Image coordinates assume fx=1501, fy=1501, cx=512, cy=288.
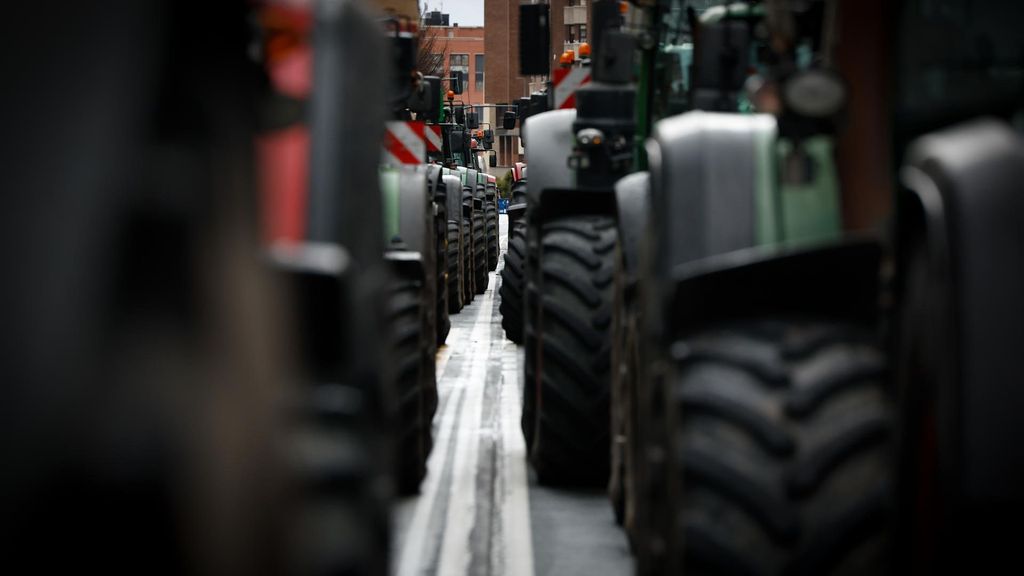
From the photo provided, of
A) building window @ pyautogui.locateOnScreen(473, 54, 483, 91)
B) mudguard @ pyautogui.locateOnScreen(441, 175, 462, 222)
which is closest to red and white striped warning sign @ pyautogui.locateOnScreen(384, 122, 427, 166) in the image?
mudguard @ pyautogui.locateOnScreen(441, 175, 462, 222)

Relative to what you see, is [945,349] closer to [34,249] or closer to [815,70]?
[815,70]

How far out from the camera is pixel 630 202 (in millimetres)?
6359

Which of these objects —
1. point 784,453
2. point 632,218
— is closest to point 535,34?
point 632,218

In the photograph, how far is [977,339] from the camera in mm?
3039

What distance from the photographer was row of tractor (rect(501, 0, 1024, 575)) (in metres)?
3.05

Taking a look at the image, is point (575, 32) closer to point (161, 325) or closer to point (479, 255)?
point (479, 255)

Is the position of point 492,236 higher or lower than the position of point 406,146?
lower

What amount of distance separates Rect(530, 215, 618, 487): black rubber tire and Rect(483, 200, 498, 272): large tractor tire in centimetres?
1851

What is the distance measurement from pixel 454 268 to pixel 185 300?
52.9ft

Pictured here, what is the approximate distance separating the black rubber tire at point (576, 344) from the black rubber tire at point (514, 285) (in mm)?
6761

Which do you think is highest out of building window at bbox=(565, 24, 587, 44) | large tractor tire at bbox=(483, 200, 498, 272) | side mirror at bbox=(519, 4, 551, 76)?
building window at bbox=(565, 24, 587, 44)

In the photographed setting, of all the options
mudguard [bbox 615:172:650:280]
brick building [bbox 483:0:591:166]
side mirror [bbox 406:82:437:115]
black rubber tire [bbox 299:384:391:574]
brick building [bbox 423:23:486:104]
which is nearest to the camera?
black rubber tire [bbox 299:384:391:574]

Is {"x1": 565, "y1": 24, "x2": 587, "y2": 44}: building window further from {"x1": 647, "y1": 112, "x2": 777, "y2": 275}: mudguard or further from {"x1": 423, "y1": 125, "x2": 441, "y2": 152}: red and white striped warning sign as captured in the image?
{"x1": 647, "y1": 112, "x2": 777, "y2": 275}: mudguard

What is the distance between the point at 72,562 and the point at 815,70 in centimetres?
264
